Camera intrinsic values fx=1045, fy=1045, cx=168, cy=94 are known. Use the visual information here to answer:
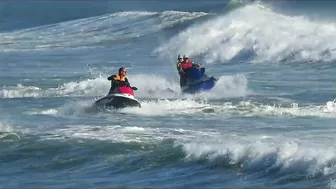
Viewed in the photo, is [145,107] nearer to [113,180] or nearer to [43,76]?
[113,180]

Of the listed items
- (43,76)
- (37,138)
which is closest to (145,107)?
(37,138)

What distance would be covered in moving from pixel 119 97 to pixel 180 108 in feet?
5.81

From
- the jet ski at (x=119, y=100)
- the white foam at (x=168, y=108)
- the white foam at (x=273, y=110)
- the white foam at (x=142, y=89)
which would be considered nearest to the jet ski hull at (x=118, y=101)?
the jet ski at (x=119, y=100)

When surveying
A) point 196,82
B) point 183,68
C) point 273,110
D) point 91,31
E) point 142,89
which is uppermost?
point 91,31

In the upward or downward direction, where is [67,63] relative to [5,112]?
upward

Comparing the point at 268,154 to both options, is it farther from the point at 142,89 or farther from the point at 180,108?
the point at 142,89

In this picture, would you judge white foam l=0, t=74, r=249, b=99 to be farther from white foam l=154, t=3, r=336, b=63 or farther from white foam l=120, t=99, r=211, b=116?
white foam l=154, t=3, r=336, b=63

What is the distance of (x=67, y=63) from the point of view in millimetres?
44656

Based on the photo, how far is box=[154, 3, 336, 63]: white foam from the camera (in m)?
43.2

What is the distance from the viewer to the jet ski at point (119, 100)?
26.1m

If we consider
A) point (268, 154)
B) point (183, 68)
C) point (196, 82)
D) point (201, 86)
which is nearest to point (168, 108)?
point (201, 86)

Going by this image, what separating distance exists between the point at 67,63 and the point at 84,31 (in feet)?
68.6

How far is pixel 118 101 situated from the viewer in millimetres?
26141

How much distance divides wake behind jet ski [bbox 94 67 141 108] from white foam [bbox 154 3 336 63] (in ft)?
51.0
